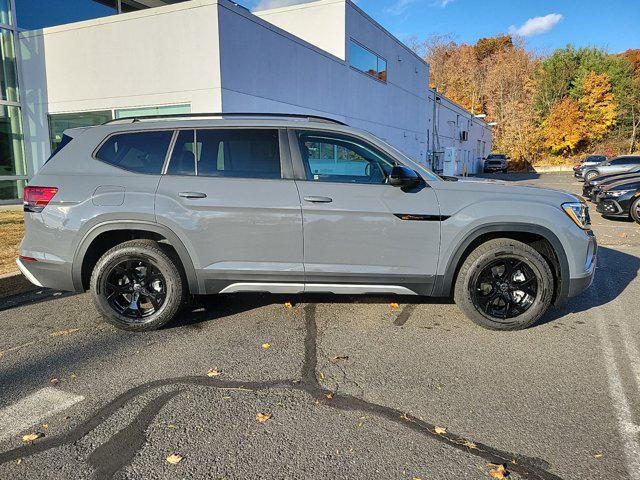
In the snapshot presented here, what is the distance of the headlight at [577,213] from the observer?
162 inches

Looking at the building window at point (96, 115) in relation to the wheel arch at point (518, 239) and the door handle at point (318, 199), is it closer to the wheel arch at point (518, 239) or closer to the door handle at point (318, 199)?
the door handle at point (318, 199)

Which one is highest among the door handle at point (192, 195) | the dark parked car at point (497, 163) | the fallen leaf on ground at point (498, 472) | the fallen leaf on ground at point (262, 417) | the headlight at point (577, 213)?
the dark parked car at point (497, 163)

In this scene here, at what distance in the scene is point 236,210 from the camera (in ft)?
13.0

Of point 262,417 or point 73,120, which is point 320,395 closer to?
point 262,417

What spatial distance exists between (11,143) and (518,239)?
14050 mm

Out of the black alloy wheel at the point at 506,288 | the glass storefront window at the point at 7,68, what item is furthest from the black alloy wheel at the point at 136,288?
the glass storefront window at the point at 7,68

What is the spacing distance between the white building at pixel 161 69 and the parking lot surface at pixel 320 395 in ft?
25.7

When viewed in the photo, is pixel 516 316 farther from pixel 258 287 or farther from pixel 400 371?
pixel 258 287

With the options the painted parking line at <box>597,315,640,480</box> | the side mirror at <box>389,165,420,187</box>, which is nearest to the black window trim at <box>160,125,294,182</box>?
the side mirror at <box>389,165,420,187</box>

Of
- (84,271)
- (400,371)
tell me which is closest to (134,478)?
(400,371)

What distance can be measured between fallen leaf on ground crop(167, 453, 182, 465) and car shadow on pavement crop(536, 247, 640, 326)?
349 cm

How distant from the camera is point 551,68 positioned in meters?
55.1

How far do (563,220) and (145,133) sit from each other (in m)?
3.93

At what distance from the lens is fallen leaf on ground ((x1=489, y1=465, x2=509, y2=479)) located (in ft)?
7.46
